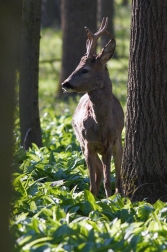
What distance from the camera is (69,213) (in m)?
6.11

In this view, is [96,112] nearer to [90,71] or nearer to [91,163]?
[90,71]

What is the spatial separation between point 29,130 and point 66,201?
3.48m

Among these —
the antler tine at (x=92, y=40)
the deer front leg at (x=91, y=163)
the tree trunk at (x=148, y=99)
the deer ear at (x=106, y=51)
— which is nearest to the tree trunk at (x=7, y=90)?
the tree trunk at (x=148, y=99)

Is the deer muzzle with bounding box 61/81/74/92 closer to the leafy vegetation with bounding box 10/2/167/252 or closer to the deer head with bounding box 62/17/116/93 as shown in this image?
the deer head with bounding box 62/17/116/93

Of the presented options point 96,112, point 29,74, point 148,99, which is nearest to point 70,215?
point 148,99

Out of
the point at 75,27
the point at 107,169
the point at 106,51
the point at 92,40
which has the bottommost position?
the point at 107,169

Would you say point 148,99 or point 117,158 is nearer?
point 148,99

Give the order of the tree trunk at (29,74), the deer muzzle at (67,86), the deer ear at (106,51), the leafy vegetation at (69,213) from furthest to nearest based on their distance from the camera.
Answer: the tree trunk at (29,74) < the deer ear at (106,51) < the deer muzzle at (67,86) < the leafy vegetation at (69,213)

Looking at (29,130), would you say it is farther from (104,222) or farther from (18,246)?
(18,246)

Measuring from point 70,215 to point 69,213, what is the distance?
196mm

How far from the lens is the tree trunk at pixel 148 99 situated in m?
7.07

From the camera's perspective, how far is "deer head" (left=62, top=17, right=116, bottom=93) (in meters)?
7.49

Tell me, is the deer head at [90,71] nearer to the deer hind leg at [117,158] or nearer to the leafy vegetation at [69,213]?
the deer hind leg at [117,158]

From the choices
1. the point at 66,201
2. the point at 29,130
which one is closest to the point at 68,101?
the point at 29,130
